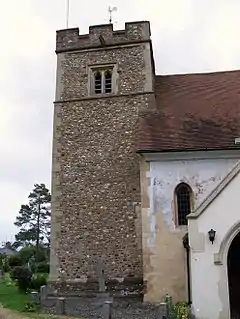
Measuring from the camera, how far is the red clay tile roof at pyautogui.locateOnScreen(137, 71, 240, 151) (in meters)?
17.1

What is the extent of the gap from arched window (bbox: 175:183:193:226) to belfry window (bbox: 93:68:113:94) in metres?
6.02

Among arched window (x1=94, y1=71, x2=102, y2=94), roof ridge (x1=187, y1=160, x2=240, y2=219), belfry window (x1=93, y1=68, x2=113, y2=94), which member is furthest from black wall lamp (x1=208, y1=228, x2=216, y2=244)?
arched window (x1=94, y1=71, x2=102, y2=94)

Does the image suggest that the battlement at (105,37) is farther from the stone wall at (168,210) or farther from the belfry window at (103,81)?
the stone wall at (168,210)

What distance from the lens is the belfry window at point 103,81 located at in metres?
20.0

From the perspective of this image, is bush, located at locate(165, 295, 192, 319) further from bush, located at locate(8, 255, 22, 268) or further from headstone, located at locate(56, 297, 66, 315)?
bush, located at locate(8, 255, 22, 268)

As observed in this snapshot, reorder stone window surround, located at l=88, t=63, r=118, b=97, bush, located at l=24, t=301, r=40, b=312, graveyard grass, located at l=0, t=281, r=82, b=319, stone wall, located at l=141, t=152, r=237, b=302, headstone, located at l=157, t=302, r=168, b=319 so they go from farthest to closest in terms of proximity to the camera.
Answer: stone window surround, located at l=88, t=63, r=118, b=97 < bush, located at l=24, t=301, r=40, b=312 < stone wall, located at l=141, t=152, r=237, b=302 < graveyard grass, located at l=0, t=281, r=82, b=319 < headstone, located at l=157, t=302, r=168, b=319

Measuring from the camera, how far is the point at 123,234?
17328mm

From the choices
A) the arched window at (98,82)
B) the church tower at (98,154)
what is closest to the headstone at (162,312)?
the church tower at (98,154)

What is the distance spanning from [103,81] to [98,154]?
12.2 ft

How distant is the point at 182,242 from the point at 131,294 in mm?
2888

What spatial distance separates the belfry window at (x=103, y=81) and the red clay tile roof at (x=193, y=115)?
231cm

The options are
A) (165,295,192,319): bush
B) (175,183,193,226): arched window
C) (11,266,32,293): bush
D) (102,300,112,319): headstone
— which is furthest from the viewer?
(11,266,32,293): bush

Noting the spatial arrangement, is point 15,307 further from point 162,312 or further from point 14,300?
point 162,312

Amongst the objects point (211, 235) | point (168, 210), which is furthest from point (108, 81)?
point (211, 235)
